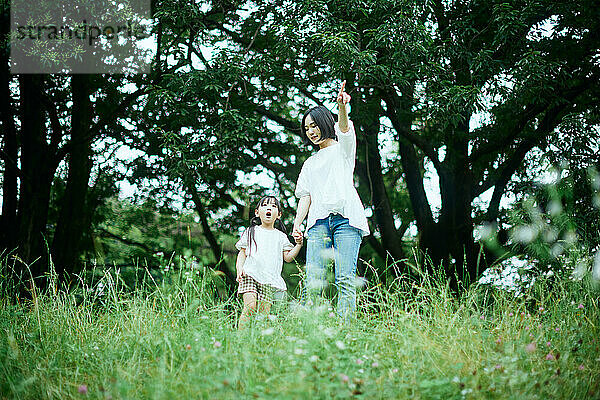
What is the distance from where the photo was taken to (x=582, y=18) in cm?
815

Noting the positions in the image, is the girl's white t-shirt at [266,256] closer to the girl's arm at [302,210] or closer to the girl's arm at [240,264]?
the girl's arm at [240,264]

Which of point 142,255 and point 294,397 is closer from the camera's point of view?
point 294,397

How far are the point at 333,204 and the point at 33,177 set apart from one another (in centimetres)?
719

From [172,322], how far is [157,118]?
6.68 metres

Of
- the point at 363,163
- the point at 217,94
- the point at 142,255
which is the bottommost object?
the point at 142,255

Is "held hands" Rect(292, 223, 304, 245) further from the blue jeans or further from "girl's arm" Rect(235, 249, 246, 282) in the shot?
"girl's arm" Rect(235, 249, 246, 282)

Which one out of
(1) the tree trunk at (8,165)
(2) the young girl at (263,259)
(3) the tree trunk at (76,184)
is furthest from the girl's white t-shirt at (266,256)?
(1) the tree trunk at (8,165)

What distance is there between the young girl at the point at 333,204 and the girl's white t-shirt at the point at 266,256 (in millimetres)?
658

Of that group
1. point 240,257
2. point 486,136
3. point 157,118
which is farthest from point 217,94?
point 486,136

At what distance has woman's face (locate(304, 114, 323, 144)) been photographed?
481 centimetres

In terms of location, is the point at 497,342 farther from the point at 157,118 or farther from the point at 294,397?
the point at 157,118

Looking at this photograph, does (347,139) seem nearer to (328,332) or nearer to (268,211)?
(268,211)

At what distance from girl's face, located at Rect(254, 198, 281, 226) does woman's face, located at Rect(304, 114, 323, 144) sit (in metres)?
0.88

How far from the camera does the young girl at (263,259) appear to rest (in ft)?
17.4
